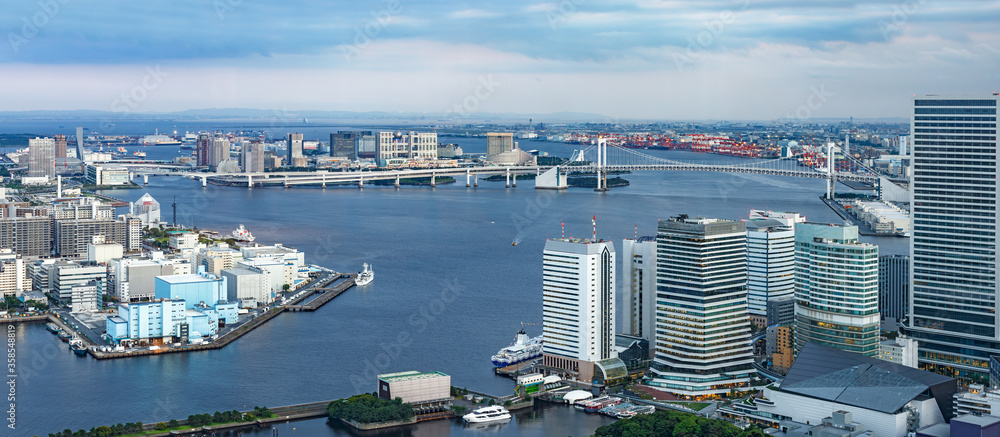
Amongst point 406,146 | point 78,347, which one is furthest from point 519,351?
point 406,146

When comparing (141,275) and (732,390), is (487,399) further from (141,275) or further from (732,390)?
(141,275)

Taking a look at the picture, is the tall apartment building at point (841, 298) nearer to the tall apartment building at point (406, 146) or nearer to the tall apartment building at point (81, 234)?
the tall apartment building at point (81, 234)

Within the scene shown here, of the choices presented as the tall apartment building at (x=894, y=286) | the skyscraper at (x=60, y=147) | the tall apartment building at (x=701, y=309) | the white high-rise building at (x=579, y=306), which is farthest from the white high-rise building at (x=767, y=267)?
the skyscraper at (x=60, y=147)

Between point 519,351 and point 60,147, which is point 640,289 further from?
point 60,147

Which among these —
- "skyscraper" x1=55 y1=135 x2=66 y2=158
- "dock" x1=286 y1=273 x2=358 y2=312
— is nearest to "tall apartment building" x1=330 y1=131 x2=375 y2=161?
"skyscraper" x1=55 y1=135 x2=66 y2=158

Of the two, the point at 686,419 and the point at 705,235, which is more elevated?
→ the point at 705,235

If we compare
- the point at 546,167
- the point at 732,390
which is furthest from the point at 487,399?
the point at 546,167
